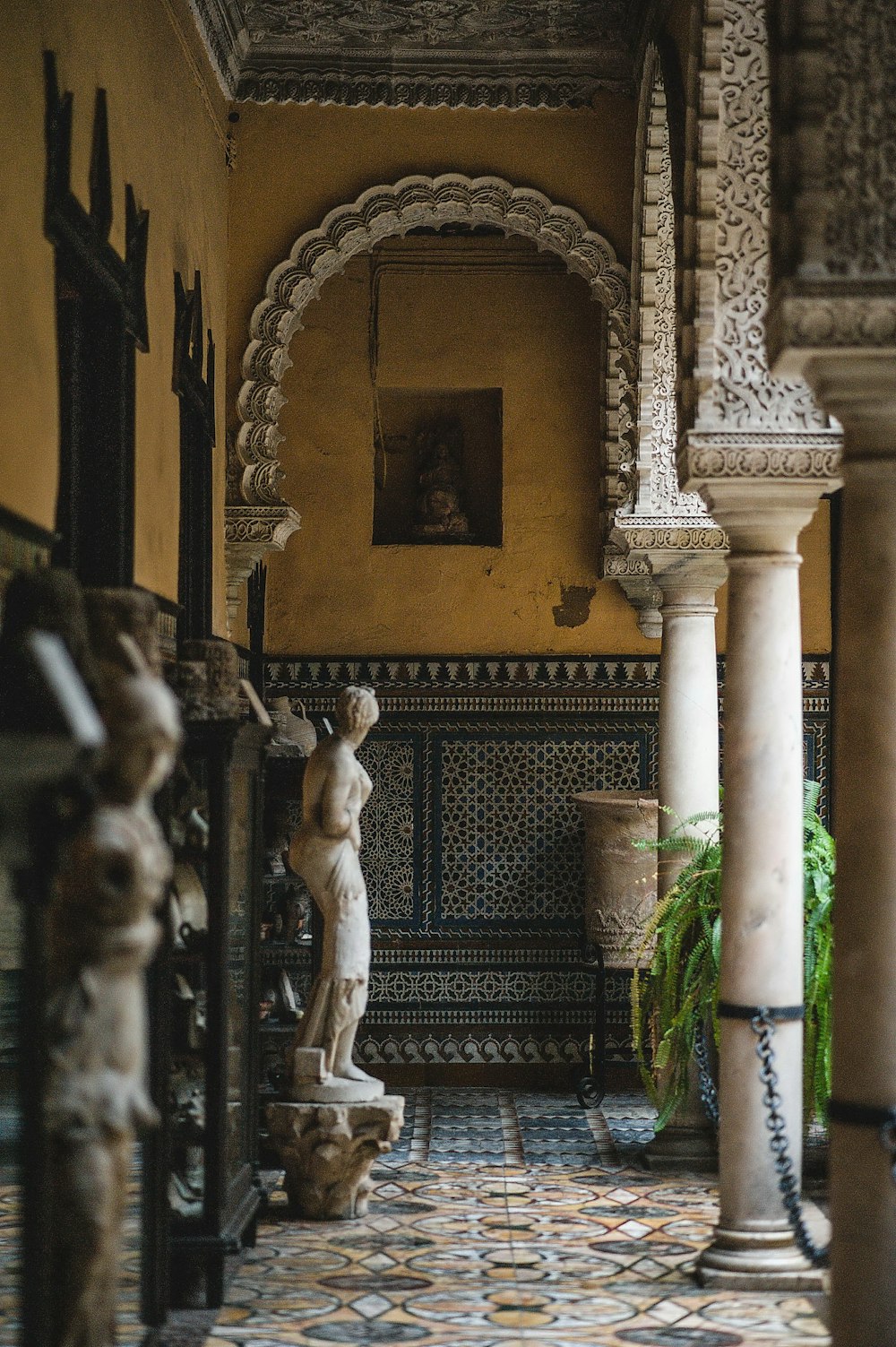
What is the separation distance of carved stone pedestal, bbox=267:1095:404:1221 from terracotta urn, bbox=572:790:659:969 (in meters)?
3.14

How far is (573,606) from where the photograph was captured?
439 inches

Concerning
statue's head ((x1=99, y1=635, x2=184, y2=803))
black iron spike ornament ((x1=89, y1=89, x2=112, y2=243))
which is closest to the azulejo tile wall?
black iron spike ornament ((x1=89, y1=89, x2=112, y2=243))

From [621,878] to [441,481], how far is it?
3001 millimetres

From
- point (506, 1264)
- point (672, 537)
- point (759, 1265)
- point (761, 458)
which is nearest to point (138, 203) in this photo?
point (761, 458)

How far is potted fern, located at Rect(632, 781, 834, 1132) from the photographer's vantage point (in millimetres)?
6727

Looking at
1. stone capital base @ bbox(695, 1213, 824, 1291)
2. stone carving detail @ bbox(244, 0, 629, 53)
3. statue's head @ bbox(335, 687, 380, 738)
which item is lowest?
stone capital base @ bbox(695, 1213, 824, 1291)

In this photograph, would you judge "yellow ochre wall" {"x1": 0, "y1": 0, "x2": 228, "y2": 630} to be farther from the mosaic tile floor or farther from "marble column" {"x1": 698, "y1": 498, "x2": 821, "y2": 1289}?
the mosaic tile floor

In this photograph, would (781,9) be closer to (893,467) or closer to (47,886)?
(893,467)

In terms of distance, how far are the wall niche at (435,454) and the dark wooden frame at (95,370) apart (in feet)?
17.7

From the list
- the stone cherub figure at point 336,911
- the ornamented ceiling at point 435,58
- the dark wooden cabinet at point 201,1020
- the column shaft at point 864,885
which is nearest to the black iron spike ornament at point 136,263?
the dark wooden cabinet at point 201,1020

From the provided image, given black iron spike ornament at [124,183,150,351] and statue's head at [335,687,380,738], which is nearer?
black iron spike ornament at [124,183,150,351]

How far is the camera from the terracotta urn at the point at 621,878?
10.0 meters

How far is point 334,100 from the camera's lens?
910 cm

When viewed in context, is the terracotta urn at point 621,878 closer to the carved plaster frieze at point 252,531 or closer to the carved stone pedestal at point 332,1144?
the carved plaster frieze at point 252,531
